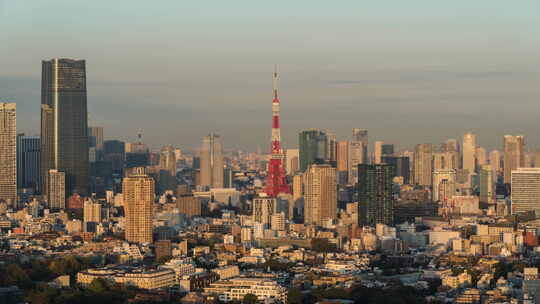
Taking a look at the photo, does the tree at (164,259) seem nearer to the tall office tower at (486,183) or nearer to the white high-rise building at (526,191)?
the white high-rise building at (526,191)

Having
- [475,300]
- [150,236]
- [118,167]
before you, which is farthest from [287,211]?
[475,300]

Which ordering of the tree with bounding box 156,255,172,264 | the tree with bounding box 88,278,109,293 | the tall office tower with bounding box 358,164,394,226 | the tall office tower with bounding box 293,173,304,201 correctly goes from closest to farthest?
the tree with bounding box 88,278,109,293 < the tree with bounding box 156,255,172,264 < the tall office tower with bounding box 358,164,394,226 < the tall office tower with bounding box 293,173,304,201

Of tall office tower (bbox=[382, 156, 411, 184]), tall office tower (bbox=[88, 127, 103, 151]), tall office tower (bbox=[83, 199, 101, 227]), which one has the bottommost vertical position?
tall office tower (bbox=[83, 199, 101, 227])

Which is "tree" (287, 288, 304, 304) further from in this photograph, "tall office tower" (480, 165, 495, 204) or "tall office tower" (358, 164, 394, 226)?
"tall office tower" (480, 165, 495, 204)

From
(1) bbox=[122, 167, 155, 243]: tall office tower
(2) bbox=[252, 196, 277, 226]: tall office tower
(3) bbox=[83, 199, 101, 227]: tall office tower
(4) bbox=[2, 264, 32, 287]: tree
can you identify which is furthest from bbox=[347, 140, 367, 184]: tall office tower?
(4) bbox=[2, 264, 32, 287]: tree

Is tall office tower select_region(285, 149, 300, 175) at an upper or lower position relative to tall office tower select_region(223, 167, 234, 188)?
upper

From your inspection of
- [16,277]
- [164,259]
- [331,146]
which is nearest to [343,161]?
[331,146]

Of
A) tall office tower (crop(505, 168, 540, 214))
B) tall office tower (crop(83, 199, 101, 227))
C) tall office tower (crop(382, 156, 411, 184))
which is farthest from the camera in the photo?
tall office tower (crop(382, 156, 411, 184))

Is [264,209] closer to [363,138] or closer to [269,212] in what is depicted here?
[269,212]
